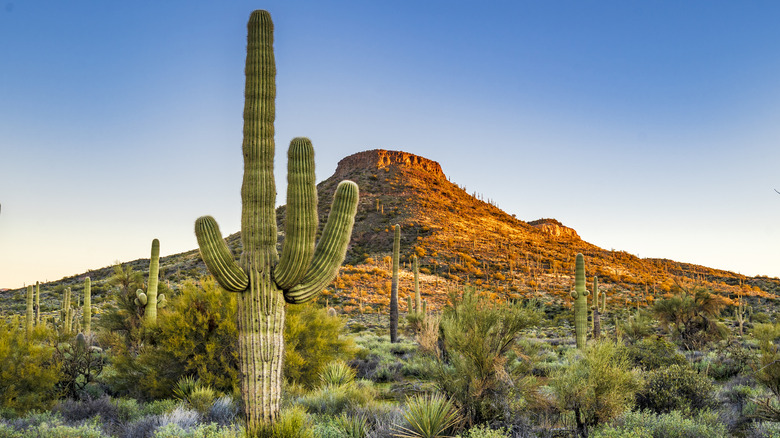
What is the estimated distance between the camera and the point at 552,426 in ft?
24.3

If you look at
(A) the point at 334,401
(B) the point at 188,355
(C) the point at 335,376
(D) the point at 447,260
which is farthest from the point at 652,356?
(D) the point at 447,260

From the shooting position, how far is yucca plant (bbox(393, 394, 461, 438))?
6484 mm

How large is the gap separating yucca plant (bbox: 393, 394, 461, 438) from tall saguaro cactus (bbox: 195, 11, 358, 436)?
190cm

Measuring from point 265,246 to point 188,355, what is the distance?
506cm

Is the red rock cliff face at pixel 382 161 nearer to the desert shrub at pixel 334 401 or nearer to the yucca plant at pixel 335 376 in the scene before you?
the yucca plant at pixel 335 376

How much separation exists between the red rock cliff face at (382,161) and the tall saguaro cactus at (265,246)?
214ft

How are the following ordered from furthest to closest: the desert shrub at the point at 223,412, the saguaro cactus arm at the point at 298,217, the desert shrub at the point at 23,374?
1. the desert shrub at the point at 23,374
2. the desert shrub at the point at 223,412
3. the saguaro cactus arm at the point at 298,217

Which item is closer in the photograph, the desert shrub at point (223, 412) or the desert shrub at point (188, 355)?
the desert shrub at point (223, 412)

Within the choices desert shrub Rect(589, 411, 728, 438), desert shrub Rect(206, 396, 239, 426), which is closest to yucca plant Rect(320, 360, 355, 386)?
desert shrub Rect(206, 396, 239, 426)

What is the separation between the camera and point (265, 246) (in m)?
6.44

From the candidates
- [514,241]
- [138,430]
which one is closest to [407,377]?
[138,430]

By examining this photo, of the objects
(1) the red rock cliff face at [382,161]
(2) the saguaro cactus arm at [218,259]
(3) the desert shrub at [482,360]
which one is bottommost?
(3) the desert shrub at [482,360]

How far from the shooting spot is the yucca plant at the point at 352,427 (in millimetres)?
6652

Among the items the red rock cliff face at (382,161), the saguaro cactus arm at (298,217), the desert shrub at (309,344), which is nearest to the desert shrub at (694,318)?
the desert shrub at (309,344)
